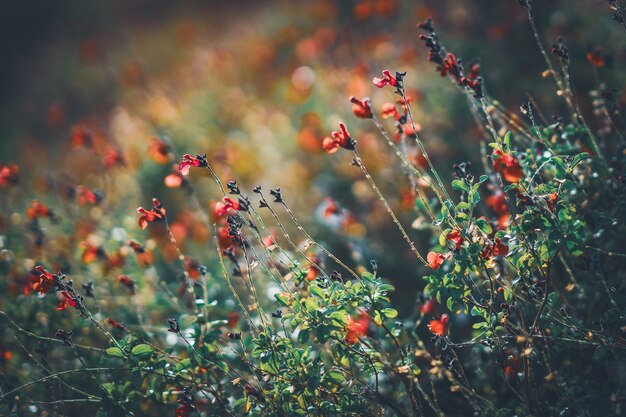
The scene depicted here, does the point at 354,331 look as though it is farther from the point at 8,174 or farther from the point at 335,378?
the point at 8,174

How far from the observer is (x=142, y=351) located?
5.96 feet

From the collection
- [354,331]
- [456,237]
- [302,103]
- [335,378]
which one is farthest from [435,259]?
[302,103]

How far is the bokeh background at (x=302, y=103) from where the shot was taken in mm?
3537

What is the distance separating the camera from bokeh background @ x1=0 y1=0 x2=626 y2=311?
3537 mm

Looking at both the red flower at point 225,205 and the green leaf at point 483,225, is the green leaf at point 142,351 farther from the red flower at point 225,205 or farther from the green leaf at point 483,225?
the green leaf at point 483,225

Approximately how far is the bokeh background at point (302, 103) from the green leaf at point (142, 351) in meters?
1.11

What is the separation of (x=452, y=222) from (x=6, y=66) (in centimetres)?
1236

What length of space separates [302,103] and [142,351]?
350cm

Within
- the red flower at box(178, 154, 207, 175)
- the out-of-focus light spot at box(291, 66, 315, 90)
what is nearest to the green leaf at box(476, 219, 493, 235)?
the red flower at box(178, 154, 207, 175)

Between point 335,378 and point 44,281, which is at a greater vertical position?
point 44,281

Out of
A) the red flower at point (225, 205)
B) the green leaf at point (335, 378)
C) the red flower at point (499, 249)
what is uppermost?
the red flower at point (225, 205)

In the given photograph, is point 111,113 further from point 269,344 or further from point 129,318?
point 269,344

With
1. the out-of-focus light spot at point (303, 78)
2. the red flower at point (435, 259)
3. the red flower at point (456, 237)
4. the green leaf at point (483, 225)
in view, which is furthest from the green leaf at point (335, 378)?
the out-of-focus light spot at point (303, 78)

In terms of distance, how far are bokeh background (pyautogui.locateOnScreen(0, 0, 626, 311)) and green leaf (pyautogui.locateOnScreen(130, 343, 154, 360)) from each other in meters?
1.11
